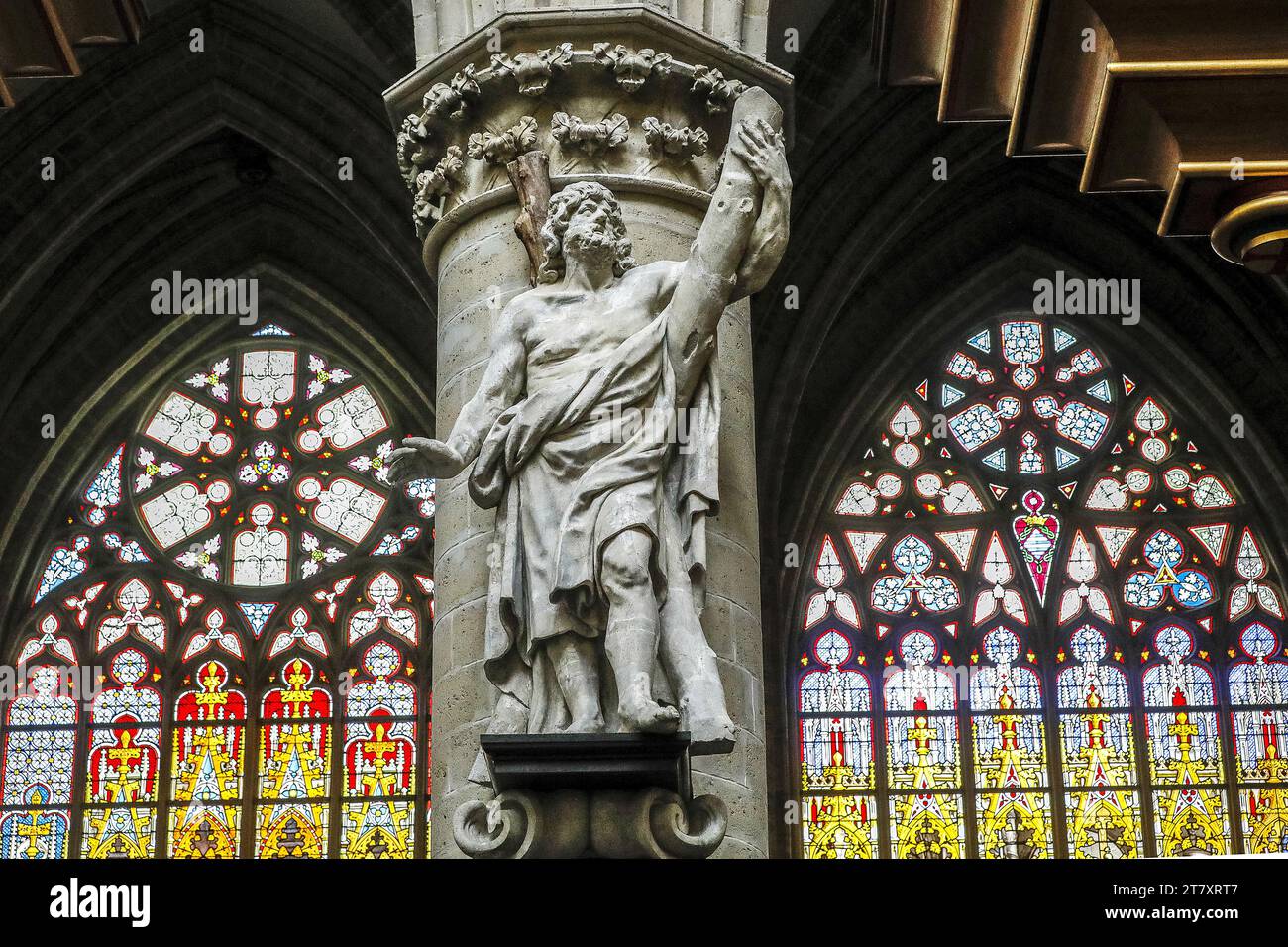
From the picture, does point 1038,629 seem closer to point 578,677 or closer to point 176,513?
point 176,513

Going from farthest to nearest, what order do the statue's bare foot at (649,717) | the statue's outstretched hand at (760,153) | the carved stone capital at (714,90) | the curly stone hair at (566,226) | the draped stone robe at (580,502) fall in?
the carved stone capital at (714,90), the curly stone hair at (566,226), the statue's outstretched hand at (760,153), the draped stone robe at (580,502), the statue's bare foot at (649,717)

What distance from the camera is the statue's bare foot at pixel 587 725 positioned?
8.23m

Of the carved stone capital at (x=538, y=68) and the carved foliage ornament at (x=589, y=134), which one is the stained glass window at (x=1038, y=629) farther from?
the carved stone capital at (x=538, y=68)

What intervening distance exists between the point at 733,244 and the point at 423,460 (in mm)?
1279

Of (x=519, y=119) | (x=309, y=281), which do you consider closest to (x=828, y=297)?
(x=309, y=281)

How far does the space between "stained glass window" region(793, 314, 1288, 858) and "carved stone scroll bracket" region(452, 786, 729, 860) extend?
8845 mm

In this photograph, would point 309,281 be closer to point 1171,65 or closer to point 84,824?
point 84,824

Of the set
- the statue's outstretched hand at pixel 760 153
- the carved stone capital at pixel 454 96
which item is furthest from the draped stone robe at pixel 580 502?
the carved stone capital at pixel 454 96

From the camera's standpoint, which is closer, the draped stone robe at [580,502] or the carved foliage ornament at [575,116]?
the draped stone robe at [580,502]

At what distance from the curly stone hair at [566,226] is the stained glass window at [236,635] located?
8.70 metres

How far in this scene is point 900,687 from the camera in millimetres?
17859

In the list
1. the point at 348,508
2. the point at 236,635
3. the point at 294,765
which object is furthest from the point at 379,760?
the point at 348,508
